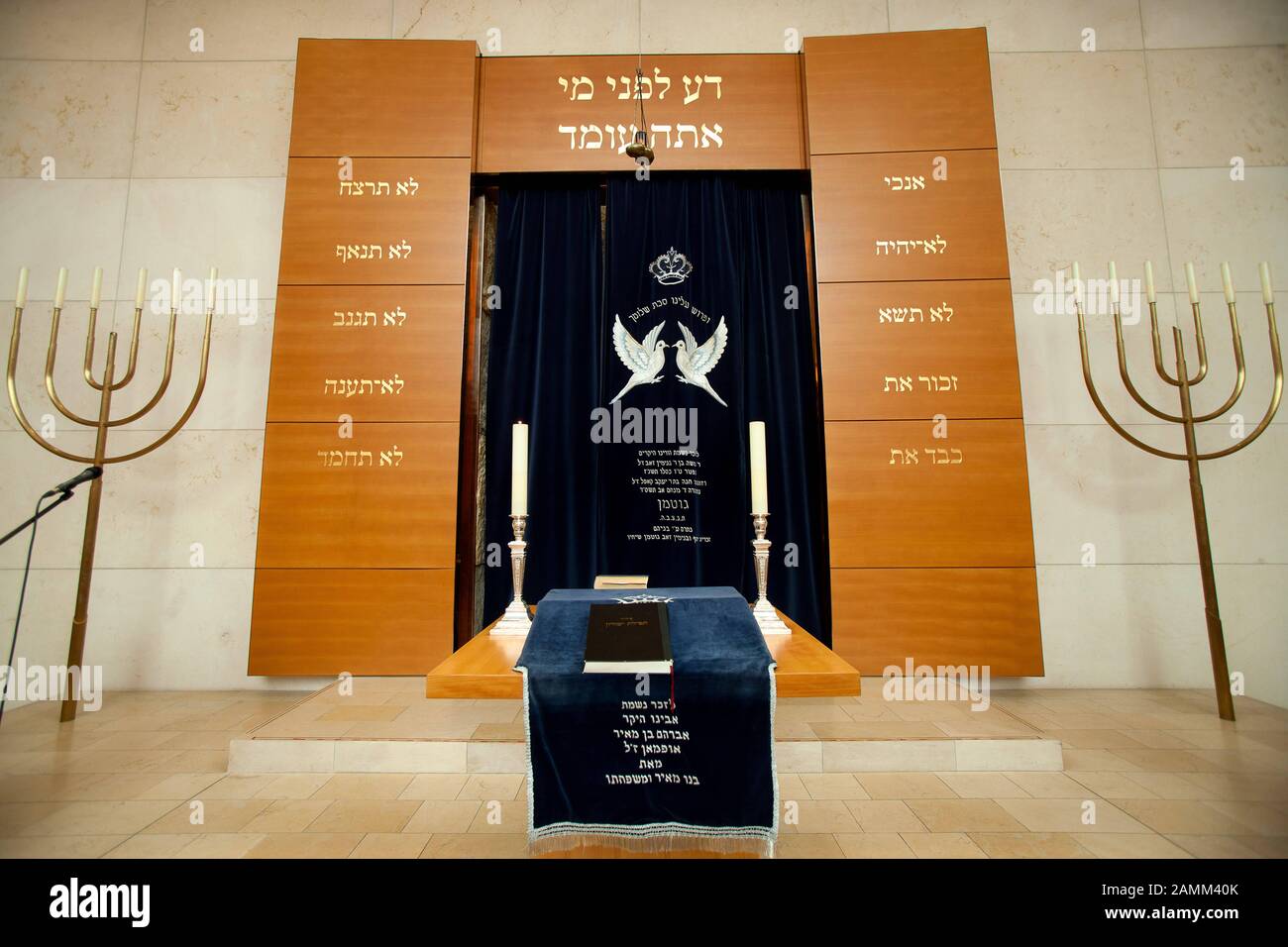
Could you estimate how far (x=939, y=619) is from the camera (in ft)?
9.02

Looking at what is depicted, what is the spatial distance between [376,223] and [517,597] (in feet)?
7.60

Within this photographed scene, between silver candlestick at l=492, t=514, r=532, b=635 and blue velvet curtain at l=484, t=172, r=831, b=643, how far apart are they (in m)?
1.08

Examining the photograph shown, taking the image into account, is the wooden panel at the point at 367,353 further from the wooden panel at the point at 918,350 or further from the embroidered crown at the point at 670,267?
the wooden panel at the point at 918,350

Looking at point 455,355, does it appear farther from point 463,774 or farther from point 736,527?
point 463,774

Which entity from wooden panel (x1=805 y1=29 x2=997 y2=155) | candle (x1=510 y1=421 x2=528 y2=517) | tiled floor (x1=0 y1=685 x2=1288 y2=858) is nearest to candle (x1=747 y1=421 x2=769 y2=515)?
candle (x1=510 y1=421 x2=528 y2=517)

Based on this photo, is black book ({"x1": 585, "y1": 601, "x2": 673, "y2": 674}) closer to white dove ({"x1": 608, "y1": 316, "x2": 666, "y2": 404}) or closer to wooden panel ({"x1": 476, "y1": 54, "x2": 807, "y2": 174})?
white dove ({"x1": 608, "y1": 316, "x2": 666, "y2": 404})

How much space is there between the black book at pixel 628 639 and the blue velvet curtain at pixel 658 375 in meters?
1.45

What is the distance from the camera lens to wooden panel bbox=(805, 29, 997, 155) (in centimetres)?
298

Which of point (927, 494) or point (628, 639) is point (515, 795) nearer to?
point (628, 639)

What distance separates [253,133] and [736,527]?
3487mm

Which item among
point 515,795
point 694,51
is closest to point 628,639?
point 515,795
